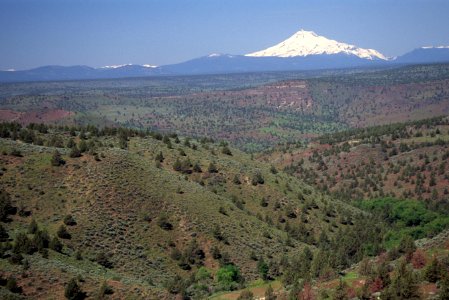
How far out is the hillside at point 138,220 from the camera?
51.0 m

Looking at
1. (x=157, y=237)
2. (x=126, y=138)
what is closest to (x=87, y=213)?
(x=157, y=237)

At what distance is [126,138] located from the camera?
95.8 meters

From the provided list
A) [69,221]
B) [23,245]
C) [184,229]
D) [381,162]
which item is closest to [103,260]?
[69,221]

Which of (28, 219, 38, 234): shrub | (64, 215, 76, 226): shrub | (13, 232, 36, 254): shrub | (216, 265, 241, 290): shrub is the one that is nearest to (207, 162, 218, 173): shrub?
(216, 265, 241, 290): shrub

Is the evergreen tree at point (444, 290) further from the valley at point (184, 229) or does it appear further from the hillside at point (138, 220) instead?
the hillside at point (138, 220)

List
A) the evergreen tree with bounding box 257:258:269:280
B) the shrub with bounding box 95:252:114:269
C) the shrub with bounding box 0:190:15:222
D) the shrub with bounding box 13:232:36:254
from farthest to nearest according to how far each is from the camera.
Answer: the evergreen tree with bounding box 257:258:269:280 → the shrub with bounding box 0:190:15:222 → the shrub with bounding box 95:252:114:269 → the shrub with bounding box 13:232:36:254

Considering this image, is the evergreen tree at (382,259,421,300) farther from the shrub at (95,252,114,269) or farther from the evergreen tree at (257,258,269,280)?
the shrub at (95,252,114,269)

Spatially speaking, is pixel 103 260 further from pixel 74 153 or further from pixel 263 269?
pixel 74 153

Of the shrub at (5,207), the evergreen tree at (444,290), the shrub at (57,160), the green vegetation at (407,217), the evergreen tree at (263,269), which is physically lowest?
the green vegetation at (407,217)

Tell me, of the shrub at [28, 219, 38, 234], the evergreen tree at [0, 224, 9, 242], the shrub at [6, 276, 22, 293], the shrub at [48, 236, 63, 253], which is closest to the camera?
the shrub at [6, 276, 22, 293]

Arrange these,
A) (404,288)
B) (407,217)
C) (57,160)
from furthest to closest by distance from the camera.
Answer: (407,217) → (57,160) → (404,288)

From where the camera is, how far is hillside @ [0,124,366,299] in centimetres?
5103

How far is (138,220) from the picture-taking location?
6550 centimetres


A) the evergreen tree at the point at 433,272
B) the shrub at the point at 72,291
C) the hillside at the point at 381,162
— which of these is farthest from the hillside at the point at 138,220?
the hillside at the point at 381,162
